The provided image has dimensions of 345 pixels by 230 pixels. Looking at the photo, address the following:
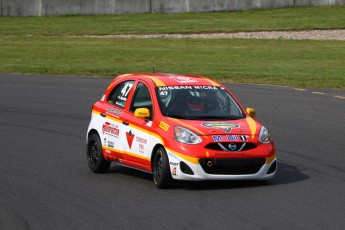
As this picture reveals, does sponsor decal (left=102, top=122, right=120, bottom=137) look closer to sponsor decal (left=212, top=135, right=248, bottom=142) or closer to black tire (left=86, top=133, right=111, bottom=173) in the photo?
black tire (left=86, top=133, right=111, bottom=173)

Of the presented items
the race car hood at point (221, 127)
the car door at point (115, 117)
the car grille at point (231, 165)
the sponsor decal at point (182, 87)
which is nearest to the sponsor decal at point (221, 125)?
the race car hood at point (221, 127)

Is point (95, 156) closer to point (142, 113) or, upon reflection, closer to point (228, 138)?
point (142, 113)

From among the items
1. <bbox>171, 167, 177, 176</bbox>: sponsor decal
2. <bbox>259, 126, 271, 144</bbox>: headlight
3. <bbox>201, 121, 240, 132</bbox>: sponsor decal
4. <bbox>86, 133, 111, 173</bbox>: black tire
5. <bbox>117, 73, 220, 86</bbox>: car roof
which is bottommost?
<bbox>86, 133, 111, 173</bbox>: black tire

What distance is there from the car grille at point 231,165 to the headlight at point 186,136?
265 mm

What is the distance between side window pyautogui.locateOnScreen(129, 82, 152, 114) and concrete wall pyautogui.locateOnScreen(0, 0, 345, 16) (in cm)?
3937

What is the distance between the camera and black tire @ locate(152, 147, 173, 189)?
12.1 metres

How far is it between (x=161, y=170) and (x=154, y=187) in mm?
305

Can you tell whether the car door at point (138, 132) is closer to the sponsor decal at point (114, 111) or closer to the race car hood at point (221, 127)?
the sponsor decal at point (114, 111)

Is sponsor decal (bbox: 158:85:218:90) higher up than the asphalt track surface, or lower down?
higher up

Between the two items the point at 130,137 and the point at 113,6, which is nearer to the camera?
the point at 130,137

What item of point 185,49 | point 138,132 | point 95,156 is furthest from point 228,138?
point 185,49

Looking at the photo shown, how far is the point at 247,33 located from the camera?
149 feet

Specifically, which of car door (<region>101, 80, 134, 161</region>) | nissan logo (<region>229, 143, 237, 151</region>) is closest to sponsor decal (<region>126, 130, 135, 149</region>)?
car door (<region>101, 80, 134, 161</region>)

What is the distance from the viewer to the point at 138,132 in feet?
42.2
